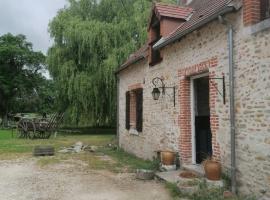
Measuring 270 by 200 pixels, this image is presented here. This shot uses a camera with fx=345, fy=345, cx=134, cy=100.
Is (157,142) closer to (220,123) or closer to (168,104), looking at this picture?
(168,104)

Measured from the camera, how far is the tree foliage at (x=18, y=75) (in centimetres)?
3641

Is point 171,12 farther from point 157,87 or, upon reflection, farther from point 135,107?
point 135,107

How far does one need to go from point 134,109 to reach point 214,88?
572 centimetres

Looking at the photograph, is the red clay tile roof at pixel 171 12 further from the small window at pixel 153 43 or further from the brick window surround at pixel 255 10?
the brick window surround at pixel 255 10

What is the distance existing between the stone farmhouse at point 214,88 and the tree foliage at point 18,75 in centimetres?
2844

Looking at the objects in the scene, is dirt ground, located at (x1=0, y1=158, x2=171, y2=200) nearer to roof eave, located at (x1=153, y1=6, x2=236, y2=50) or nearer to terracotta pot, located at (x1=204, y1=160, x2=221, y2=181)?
terracotta pot, located at (x1=204, y1=160, x2=221, y2=181)

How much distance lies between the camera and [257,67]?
528 cm

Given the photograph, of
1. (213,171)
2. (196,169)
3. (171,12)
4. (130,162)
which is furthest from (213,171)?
(171,12)

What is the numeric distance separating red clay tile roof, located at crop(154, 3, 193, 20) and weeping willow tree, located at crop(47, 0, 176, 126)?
945cm

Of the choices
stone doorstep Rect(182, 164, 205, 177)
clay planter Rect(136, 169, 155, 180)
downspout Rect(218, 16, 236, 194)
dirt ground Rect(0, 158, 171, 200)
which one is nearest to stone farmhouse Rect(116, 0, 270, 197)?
downspout Rect(218, 16, 236, 194)

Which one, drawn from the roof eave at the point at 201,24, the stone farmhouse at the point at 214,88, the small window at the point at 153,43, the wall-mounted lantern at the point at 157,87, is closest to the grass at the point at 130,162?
the stone farmhouse at the point at 214,88

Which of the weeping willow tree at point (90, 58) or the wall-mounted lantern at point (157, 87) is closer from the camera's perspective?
the wall-mounted lantern at point (157, 87)

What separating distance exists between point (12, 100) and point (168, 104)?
32.0 metres

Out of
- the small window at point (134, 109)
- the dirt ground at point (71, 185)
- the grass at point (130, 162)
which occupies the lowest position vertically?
the dirt ground at point (71, 185)
